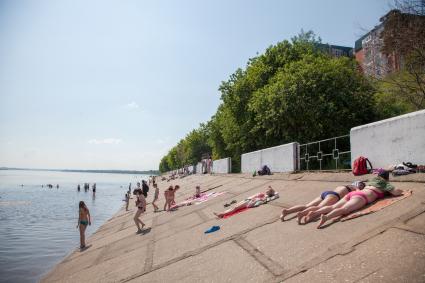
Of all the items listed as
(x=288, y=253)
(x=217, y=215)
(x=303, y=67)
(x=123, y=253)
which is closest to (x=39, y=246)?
(x=123, y=253)

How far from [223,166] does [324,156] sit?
1383 cm

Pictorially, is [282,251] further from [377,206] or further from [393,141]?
[393,141]

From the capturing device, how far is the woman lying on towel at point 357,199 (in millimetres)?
6136

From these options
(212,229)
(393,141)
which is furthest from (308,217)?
(393,141)

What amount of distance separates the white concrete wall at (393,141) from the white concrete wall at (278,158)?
4.05 meters

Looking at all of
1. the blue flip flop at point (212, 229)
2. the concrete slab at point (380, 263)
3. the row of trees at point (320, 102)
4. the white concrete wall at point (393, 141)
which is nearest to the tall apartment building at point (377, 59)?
the row of trees at point (320, 102)

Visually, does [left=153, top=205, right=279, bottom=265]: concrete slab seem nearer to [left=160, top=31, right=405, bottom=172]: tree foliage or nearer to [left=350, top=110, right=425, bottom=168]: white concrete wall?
[left=350, top=110, right=425, bottom=168]: white concrete wall

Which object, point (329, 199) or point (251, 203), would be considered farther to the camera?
point (251, 203)

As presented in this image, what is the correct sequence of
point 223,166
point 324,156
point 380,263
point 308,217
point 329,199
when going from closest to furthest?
point 380,263 → point 308,217 → point 329,199 → point 324,156 → point 223,166

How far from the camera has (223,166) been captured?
3288 cm

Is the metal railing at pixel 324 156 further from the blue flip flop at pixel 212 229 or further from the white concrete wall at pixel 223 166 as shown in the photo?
the white concrete wall at pixel 223 166

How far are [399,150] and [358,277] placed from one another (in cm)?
616

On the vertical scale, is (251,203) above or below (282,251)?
above

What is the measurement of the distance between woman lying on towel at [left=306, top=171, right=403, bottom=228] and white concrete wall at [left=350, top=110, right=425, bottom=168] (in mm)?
2427
